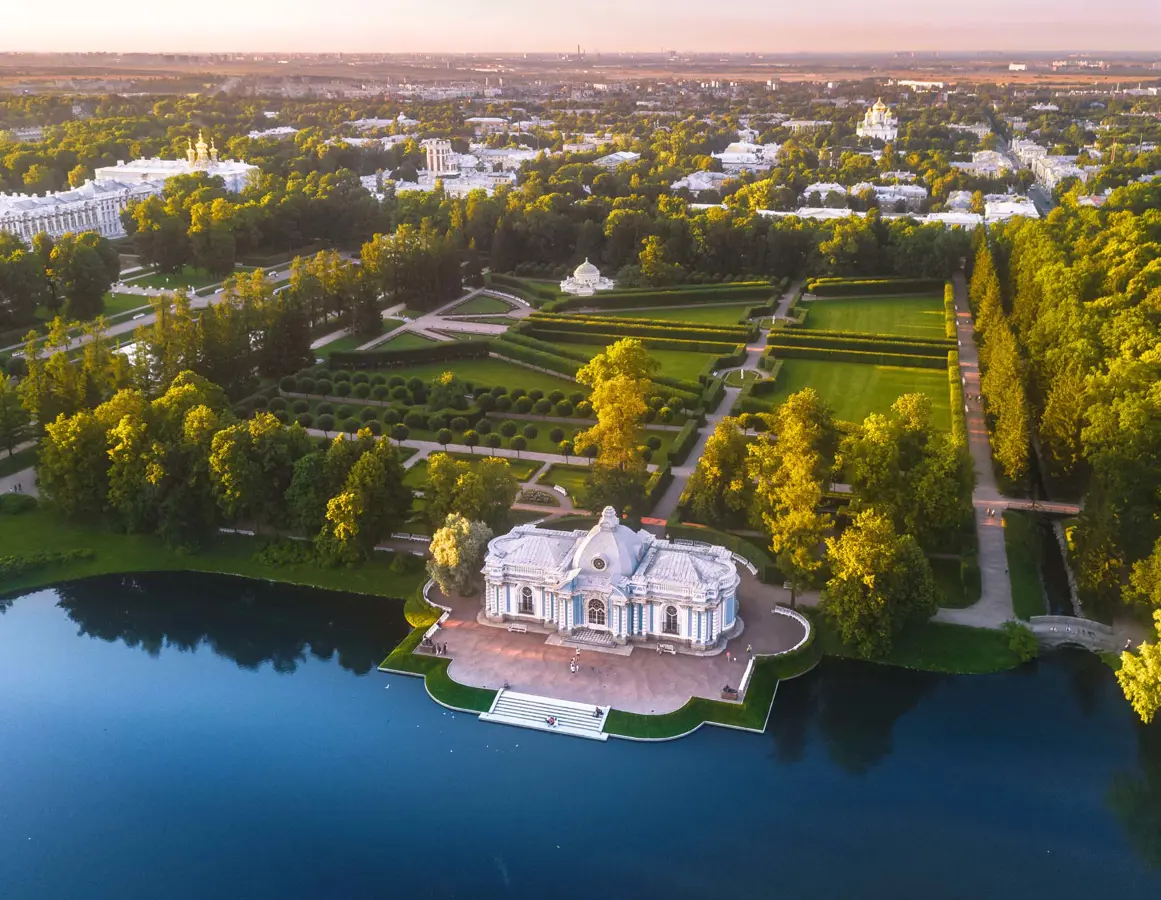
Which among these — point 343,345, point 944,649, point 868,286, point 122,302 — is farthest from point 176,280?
point 944,649

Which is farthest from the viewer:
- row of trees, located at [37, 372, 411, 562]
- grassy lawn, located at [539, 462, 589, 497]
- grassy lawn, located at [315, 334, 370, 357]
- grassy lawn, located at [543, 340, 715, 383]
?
→ grassy lawn, located at [315, 334, 370, 357]

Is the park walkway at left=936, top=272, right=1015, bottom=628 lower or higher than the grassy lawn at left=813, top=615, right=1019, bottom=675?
higher

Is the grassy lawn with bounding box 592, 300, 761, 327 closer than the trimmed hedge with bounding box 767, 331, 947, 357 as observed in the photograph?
No

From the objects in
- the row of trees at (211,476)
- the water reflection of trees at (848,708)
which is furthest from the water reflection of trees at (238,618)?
the water reflection of trees at (848,708)

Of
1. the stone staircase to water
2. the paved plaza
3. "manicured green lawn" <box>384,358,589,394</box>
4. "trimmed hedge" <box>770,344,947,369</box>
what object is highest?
"trimmed hedge" <box>770,344,947,369</box>

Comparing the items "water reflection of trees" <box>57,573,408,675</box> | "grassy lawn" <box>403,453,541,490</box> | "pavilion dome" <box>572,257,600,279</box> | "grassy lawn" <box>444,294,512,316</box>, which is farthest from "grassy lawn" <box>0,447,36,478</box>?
"pavilion dome" <box>572,257,600,279</box>

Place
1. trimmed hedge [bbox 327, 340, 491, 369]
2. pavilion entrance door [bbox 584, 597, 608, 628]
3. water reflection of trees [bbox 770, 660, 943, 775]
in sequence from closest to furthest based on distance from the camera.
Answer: water reflection of trees [bbox 770, 660, 943, 775]
pavilion entrance door [bbox 584, 597, 608, 628]
trimmed hedge [bbox 327, 340, 491, 369]

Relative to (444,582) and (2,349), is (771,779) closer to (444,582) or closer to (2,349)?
(444,582)

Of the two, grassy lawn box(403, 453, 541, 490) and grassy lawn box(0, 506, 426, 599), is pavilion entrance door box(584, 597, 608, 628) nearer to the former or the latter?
grassy lawn box(0, 506, 426, 599)

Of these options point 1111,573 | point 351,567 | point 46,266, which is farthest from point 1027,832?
point 46,266
